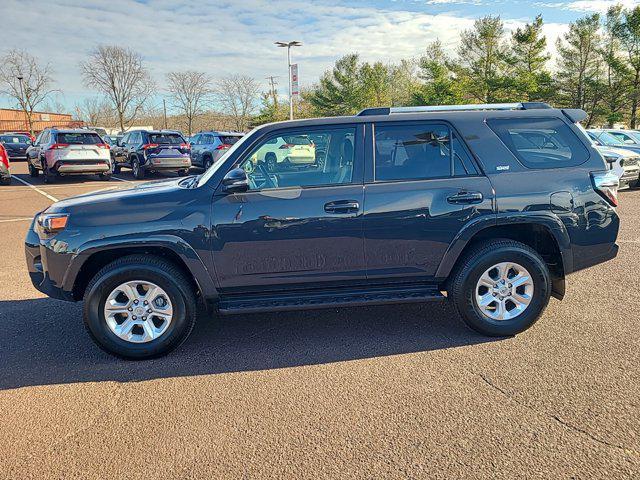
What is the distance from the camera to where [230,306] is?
3.70 meters

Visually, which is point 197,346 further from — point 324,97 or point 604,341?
point 324,97

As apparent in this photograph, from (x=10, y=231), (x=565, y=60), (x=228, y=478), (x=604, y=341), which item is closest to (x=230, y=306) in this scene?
(x=228, y=478)

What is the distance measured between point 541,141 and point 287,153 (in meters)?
2.18

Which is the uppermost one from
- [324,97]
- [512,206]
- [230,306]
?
[324,97]

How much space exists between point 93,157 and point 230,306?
13.8 m

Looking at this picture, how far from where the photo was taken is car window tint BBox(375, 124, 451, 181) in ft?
12.5

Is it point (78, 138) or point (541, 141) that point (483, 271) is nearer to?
point (541, 141)

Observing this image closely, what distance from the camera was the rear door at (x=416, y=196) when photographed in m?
3.72

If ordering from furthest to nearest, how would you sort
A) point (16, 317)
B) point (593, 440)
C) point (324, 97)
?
point (324, 97) < point (16, 317) < point (593, 440)

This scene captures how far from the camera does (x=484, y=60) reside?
3706 cm

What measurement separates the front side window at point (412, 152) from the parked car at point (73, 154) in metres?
14.1

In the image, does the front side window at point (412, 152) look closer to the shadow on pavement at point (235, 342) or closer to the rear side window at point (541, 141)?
the rear side window at point (541, 141)

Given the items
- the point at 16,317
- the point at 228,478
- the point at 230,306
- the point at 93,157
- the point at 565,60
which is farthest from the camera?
the point at 565,60

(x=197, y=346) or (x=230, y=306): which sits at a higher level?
(x=230, y=306)
